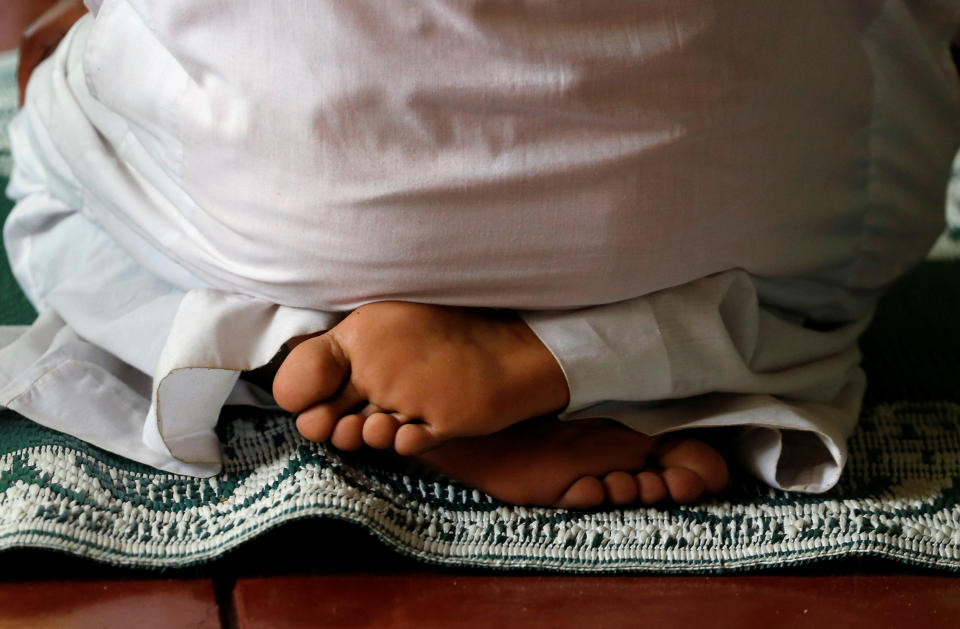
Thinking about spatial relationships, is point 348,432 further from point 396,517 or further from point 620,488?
point 620,488

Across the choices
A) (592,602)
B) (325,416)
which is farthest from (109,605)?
(592,602)

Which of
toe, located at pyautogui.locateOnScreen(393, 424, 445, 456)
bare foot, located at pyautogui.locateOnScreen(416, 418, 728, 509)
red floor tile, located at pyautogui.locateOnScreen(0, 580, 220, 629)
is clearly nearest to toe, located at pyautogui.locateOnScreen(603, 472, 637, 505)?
bare foot, located at pyautogui.locateOnScreen(416, 418, 728, 509)

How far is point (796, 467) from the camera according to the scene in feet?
2.30

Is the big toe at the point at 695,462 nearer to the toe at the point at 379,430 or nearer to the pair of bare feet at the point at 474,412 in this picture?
the pair of bare feet at the point at 474,412

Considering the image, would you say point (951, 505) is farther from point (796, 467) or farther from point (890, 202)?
point (890, 202)

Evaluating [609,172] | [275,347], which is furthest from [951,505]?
[275,347]

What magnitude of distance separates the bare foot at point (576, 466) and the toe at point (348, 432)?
0.06 metres

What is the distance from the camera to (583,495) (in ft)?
2.13

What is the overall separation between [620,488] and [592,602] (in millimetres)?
81

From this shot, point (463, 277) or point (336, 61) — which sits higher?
point (336, 61)

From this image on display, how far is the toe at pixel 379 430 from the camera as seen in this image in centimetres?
59

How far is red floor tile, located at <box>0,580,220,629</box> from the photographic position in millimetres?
573

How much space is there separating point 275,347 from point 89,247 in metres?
0.27

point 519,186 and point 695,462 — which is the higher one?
point 519,186
